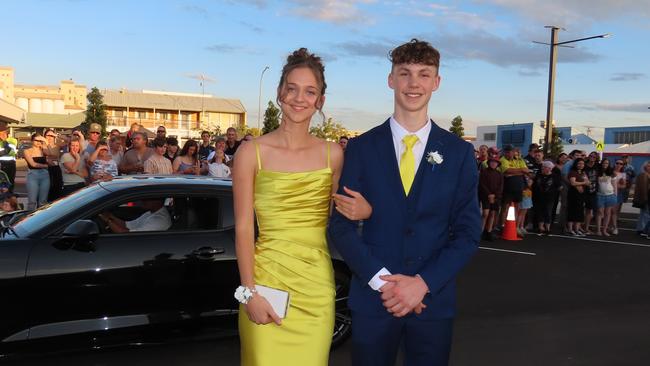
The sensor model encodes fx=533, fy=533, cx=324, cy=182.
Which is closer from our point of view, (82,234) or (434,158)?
(434,158)

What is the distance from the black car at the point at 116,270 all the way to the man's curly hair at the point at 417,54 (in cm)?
233

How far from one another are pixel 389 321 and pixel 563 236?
10477 mm

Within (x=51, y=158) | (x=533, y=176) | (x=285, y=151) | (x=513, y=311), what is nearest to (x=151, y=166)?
(x=51, y=158)

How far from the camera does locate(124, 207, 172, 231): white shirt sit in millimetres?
4105

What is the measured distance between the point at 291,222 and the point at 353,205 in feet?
1.11

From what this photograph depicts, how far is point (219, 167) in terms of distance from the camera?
368 inches

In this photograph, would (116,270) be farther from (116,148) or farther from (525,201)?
→ (525,201)

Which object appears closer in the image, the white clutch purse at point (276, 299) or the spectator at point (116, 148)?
the white clutch purse at point (276, 299)

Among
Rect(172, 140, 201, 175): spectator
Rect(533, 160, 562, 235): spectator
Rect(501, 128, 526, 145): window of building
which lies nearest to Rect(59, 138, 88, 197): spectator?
Rect(172, 140, 201, 175): spectator

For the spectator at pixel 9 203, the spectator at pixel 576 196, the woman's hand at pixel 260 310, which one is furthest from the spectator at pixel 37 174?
the spectator at pixel 576 196

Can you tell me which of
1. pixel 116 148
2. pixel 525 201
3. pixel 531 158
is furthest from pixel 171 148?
pixel 531 158

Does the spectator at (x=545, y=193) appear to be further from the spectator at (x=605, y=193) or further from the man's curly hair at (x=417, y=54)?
the man's curly hair at (x=417, y=54)

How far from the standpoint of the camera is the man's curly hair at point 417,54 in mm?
2193

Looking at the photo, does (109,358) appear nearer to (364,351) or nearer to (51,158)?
(364,351)
